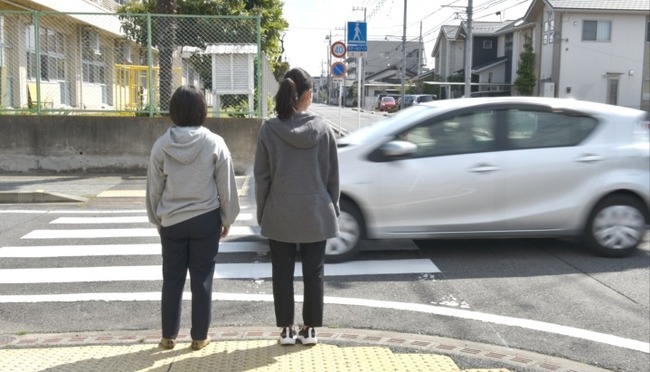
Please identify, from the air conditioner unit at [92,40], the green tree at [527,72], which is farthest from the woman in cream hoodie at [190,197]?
the green tree at [527,72]

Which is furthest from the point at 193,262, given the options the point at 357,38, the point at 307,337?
the point at 357,38

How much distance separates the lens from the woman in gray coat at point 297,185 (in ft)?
13.7

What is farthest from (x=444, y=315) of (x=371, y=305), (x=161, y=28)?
(x=161, y=28)

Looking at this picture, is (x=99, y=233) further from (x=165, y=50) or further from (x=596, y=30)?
(x=596, y=30)

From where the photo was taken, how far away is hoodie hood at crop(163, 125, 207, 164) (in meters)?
4.10

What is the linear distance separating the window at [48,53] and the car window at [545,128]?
454 inches

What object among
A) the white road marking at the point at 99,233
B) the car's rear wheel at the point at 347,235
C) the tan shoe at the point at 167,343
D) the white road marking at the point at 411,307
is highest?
the car's rear wheel at the point at 347,235

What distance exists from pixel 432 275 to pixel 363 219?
0.91 m

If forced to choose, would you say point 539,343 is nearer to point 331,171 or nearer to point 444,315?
point 444,315

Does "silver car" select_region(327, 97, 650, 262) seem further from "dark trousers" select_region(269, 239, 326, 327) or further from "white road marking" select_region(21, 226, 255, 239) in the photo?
"dark trousers" select_region(269, 239, 326, 327)

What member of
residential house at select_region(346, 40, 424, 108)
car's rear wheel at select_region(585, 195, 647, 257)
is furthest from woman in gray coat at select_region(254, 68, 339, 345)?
residential house at select_region(346, 40, 424, 108)

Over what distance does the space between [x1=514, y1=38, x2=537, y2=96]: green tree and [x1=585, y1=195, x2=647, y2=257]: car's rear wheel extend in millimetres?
41190

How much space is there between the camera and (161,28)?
46.0 feet

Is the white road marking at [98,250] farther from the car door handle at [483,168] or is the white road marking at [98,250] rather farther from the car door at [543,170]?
the car door at [543,170]
